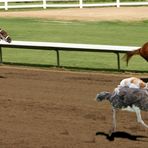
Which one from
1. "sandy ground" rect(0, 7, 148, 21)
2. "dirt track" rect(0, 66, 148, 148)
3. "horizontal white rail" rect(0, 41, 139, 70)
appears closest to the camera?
"dirt track" rect(0, 66, 148, 148)

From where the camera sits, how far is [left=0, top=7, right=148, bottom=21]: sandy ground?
94.1ft

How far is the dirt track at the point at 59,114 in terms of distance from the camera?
25.1ft

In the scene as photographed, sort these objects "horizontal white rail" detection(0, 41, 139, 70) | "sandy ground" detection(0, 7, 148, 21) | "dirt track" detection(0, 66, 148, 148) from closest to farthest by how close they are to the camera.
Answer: "dirt track" detection(0, 66, 148, 148), "horizontal white rail" detection(0, 41, 139, 70), "sandy ground" detection(0, 7, 148, 21)

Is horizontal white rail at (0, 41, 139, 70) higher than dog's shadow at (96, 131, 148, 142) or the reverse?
higher

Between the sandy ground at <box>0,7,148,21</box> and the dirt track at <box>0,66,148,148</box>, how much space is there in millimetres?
15517

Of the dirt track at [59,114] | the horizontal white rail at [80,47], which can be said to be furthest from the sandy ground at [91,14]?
the dirt track at [59,114]

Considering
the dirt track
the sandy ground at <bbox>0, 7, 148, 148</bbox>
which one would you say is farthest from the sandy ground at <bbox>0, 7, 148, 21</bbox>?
the dirt track

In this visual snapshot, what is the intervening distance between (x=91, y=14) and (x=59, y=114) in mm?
21118

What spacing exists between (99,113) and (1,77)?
14.3 ft

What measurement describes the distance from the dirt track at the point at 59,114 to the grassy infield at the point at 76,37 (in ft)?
7.58

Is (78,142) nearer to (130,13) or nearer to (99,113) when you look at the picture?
(99,113)

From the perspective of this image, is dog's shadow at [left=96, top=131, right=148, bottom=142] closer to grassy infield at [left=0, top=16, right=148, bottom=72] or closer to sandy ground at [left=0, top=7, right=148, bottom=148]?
sandy ground at [left=0, top=7, right=148, bottom=148]

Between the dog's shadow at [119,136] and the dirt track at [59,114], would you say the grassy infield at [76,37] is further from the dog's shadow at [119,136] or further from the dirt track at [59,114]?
the dog's shadow at [119,136]

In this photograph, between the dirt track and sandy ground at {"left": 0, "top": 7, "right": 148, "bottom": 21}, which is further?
sandy ground at {"left": 0, "top": 7, "right": 148, "bottom": 21}
